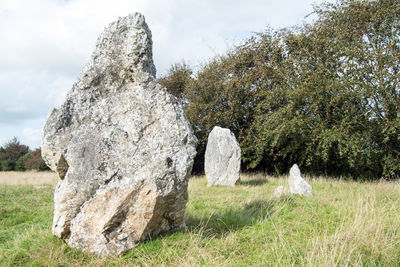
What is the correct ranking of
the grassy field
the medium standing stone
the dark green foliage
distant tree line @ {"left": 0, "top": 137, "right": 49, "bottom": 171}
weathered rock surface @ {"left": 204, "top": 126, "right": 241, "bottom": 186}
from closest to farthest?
the grassy field, the medium standing stone, weathered rock surface @ {"left": 204, "top": 126, "right": 241, "bottom": 186}, the dark green foliage, distant tree line @ {"left": 0, "top": 137, "right": 49, "bottom": 171}

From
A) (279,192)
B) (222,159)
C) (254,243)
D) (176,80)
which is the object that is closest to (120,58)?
(254,243)

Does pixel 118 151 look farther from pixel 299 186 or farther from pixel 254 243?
pixel 299 186

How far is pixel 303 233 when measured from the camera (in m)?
4.50

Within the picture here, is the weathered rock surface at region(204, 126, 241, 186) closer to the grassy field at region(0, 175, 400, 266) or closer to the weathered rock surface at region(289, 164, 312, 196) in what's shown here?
the weathered rock surface at region(289, 164, 312, 196)

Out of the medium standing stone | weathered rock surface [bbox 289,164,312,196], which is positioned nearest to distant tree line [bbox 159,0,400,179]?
weathered rock surface [bbox 289,164,312,196]

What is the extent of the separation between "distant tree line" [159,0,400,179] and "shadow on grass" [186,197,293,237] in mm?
6947

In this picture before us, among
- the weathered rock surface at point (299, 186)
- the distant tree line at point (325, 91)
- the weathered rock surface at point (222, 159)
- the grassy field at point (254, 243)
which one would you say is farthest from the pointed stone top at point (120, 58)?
the distant tree line at point (325, 91)

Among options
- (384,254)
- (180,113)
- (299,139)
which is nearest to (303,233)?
(384,254)

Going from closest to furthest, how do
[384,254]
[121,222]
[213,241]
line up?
[384,254], [121,222], [213,241]

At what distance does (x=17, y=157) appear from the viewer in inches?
1136

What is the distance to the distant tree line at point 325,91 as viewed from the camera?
40.2 feet

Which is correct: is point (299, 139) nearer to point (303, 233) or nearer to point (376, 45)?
point (376, 45)

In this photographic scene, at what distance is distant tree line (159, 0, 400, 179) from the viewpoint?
12266 mm

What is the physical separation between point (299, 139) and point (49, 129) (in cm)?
1201
